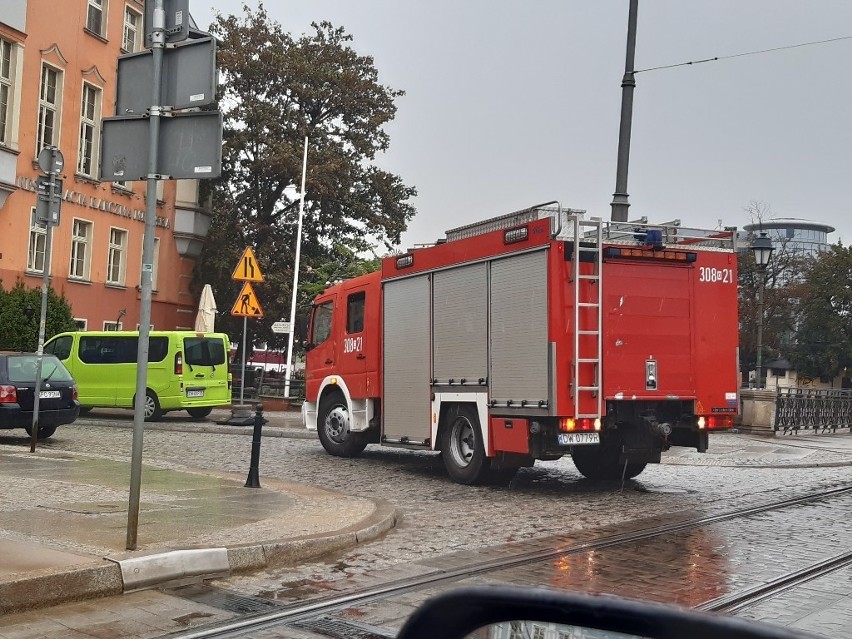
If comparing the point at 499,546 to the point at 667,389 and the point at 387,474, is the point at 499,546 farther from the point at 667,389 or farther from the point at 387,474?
the point at 387,474

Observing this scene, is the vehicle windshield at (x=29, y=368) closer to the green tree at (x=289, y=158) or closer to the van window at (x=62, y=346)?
the van window at (x=62, y=346)

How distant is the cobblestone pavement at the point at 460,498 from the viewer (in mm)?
7336

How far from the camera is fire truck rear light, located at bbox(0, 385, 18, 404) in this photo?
16.1 meters

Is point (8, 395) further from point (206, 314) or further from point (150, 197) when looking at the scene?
point (206, 314)

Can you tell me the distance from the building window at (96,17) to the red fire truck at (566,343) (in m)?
22.3

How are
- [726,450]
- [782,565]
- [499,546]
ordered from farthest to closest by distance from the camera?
[726,450] → [499,546] → [782,565]

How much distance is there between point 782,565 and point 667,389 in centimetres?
446

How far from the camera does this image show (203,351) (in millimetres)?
24547

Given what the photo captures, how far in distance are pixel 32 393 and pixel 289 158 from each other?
2199 centimetres

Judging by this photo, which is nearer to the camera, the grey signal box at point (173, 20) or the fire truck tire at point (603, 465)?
the grey signal box at point (173, 20)

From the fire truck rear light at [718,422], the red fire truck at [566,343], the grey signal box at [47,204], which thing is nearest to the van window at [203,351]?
the grey signal box at [47,204]

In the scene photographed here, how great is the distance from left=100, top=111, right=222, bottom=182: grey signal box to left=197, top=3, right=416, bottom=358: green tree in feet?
98.2

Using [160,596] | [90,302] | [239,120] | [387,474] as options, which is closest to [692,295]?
[387,474]

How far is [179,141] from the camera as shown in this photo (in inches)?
279
